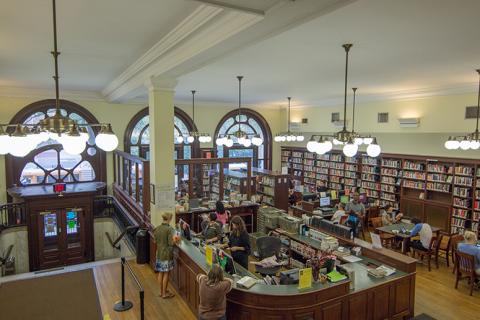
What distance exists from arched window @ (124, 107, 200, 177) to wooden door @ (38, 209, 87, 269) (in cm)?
282

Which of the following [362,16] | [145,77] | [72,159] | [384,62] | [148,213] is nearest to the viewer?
[362,16]

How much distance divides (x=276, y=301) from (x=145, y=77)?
4375 millimetres

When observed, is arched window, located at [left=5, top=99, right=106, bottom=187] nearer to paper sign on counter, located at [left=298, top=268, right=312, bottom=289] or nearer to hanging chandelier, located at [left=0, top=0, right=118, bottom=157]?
hanging chandelier, located at [left=0, top=0, right=118, bottom=157]

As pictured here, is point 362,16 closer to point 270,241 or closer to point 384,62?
point 384,62

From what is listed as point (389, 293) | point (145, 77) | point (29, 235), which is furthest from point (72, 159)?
point (389, 293)

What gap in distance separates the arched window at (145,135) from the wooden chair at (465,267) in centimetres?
857

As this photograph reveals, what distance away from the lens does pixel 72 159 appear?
10.8 meters

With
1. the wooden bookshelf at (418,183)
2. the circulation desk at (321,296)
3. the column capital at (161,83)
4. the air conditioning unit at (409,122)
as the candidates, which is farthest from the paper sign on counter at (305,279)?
the air conditioning unit at (409,122)

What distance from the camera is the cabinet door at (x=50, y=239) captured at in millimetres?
9391

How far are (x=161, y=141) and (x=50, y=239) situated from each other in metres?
5.91

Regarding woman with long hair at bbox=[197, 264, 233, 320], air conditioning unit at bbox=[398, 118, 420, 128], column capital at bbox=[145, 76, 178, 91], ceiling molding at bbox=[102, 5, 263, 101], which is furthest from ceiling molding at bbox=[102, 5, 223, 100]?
air conditioning unit at bbox=[398, 118, 420, 128]

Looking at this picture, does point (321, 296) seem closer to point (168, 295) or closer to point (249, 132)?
point (168, 295)

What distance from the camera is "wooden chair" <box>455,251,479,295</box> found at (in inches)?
249

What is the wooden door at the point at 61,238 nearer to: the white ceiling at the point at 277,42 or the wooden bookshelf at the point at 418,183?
the white ceiling at the point at 277,42
